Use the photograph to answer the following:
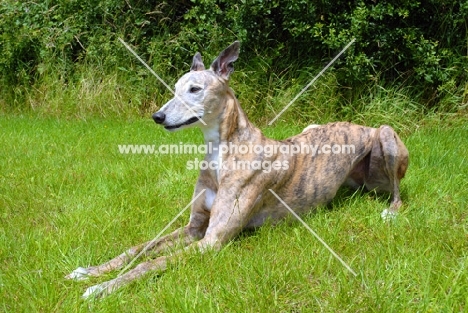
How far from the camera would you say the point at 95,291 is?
2467mm

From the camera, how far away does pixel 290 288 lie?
2.49 m

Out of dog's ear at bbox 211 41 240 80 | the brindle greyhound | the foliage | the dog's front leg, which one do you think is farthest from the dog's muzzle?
the foliage

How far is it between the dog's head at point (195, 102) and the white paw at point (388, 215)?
1.36 metres

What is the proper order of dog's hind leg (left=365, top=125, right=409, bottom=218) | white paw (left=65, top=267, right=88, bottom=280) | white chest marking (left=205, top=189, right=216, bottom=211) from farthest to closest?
dog's hind leg (left=365, top=125, right=409, bottom=218) < white chest marking (left=205, top=189, right=216, bottom=211) < white paw (left=65, top=267, right=88, bottom=280)

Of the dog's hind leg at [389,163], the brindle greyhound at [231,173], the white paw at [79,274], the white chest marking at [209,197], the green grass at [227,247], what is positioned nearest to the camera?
the green grass at [227,247]

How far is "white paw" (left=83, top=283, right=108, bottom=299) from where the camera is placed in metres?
2.45

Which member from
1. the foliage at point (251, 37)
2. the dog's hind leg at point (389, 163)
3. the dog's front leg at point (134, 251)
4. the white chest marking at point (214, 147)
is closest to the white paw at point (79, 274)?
the dog's front leg at point (134, 251)

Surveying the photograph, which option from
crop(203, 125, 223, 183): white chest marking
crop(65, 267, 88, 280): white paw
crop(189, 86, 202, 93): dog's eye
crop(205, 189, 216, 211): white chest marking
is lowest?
crop(65, 267, 88, 280): white paw

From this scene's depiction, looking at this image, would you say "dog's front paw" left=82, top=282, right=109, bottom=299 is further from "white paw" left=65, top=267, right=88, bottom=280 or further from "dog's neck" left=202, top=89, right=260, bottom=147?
"dog's neck" left=202, top=89, right=260, bottom=147

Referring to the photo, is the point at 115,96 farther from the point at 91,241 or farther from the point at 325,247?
the point at 325,247

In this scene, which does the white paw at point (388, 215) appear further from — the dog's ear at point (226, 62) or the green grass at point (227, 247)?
the dog's ear at point (226, 62)

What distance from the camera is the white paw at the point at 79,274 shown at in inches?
105

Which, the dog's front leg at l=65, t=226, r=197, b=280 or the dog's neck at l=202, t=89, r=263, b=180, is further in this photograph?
the dog's neck at l=202, t=89, r=263, b=180

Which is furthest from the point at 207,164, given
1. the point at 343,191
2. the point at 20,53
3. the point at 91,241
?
the point at 20,53
